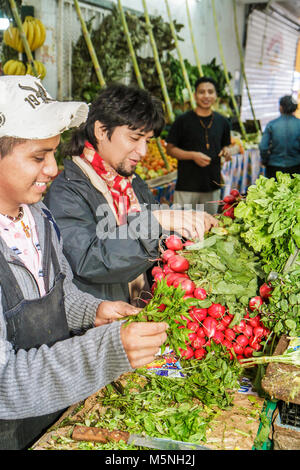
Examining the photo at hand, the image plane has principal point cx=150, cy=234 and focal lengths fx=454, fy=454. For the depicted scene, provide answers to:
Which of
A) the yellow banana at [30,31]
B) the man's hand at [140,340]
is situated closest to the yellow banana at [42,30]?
the yellow banana at [30,31]

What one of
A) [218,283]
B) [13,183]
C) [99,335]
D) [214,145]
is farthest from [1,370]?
[214,145]

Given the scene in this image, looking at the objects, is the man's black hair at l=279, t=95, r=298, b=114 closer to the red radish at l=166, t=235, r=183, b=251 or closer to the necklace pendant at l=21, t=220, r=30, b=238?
the red radish at l=166, t=235, r=183, b=251

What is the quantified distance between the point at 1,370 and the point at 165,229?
131 centimetres

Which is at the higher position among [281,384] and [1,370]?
[1,370]

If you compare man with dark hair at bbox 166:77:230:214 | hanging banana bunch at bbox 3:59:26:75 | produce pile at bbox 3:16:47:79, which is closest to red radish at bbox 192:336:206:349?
man with dark hair at bbox 166:77:230:214

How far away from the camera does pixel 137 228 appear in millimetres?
2342

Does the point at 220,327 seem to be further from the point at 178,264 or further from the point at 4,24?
the point at 4,24

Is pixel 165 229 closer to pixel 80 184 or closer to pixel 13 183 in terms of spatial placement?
pixel 80 184

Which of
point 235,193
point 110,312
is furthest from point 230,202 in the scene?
point 110,312

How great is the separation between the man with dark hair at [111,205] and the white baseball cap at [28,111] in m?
0.81

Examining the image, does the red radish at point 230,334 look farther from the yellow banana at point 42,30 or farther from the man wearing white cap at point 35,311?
the yellow banana at point 42,30

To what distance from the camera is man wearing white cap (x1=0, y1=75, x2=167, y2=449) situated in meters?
1.43

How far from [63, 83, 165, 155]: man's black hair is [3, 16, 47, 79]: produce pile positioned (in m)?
2.76

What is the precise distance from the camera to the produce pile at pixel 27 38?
201 inches
